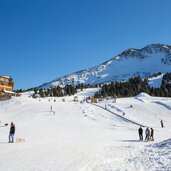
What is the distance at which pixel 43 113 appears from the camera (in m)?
50.7

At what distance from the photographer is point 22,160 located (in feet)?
50.1

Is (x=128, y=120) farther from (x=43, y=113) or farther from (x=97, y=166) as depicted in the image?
(x=97, y=166)

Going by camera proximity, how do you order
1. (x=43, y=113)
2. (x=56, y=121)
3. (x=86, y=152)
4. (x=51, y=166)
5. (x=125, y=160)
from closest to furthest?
1. (x=51, y=166)
2. (x=125, y=160)
3. (x=86, y=152)
4. (x=56, y=121)
5. (x=43, y=113)

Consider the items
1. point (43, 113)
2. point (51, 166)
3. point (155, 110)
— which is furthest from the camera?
point (155, 110)

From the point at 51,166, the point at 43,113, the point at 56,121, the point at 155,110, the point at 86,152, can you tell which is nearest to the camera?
the point at 51,166

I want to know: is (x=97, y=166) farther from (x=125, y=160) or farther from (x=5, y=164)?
(x=5, y=164)

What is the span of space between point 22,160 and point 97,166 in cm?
429

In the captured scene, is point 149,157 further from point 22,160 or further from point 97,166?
point 22,160

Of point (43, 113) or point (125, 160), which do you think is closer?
point (125, 160)

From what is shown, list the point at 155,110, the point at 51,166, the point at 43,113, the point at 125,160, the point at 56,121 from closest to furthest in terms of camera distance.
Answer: the point at 51,166
the point at 125,160
the point at 56,121
the point at 43,113
the point at 155,110

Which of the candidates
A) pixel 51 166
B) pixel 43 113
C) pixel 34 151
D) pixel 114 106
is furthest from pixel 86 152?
pixel 114 106

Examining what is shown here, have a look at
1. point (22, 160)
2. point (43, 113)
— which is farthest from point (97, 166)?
point (43, 113)

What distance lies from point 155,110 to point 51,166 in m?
46.9

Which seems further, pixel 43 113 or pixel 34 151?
pixel 43 113
